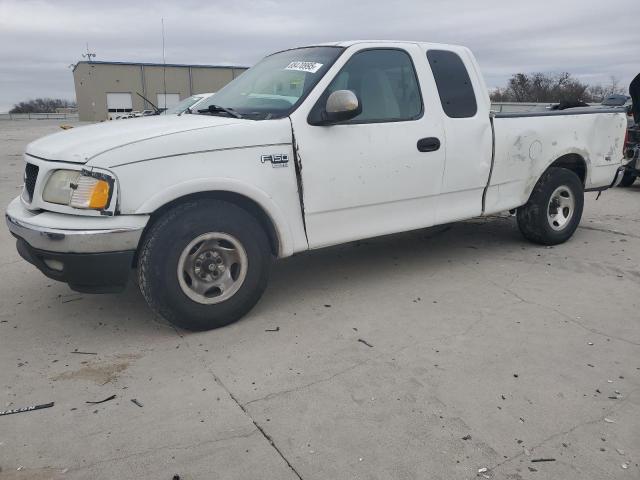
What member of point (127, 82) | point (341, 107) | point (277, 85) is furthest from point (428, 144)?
point (127, 82)

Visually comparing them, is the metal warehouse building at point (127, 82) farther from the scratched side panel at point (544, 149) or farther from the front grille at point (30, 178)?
the front grille at point (30, 178)

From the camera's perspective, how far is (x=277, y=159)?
371cm

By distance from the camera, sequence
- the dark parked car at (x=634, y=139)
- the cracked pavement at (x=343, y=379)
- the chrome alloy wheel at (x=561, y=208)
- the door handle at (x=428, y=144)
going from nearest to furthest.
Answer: the cracked pavement at (x=343, y=379) → the door handle at (x=428, y=144) → the chrome alloy wheel at (x=561, y=208) → the dark parked car at (x=634, y=139)

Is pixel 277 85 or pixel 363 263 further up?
pixel 277 85

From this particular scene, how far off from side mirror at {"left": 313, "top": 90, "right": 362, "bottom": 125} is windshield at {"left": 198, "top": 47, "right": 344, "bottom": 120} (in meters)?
0.25

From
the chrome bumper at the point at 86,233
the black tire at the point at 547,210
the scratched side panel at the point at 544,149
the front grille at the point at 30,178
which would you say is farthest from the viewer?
the black tire at the point at 547,210

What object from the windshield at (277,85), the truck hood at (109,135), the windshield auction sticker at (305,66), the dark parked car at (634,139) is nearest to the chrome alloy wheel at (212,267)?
the truck hood at (109,135)

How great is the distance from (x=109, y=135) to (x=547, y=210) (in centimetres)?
416

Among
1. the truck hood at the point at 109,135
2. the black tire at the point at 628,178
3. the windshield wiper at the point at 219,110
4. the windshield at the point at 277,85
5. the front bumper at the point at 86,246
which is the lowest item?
the black tire at the point at 628,178

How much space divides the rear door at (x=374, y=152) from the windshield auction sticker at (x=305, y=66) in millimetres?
143

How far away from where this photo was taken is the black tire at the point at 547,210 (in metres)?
5.42

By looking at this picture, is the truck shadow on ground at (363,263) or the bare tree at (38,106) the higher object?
the bare tree at (38,106)

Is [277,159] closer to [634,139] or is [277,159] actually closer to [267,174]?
[267,174]

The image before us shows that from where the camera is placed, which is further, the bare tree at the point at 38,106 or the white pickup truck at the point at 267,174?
the bare tree at the point at 38,106
